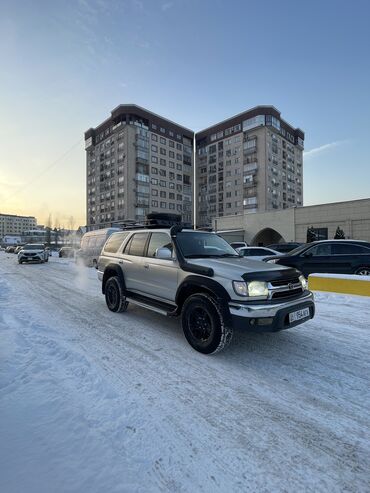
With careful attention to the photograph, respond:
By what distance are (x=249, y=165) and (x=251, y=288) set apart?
7048cm

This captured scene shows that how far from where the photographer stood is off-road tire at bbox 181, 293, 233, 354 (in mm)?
3766

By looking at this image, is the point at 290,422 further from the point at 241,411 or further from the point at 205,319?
the point at 205,319

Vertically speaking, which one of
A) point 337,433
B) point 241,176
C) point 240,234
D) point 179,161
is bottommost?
point 337,433

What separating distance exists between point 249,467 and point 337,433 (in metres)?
0.93

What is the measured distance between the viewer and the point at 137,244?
584 cm

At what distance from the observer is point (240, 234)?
4088 centimetres

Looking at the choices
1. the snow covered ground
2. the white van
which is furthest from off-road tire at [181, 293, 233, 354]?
the white van

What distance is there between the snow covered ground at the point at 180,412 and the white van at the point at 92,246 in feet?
34.8

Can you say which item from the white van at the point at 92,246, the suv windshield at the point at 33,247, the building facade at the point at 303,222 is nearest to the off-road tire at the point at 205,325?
the white van at the point at 92,246

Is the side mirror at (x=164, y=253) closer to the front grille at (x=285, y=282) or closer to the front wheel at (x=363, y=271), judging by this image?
the front grille at (x=285, y=282)

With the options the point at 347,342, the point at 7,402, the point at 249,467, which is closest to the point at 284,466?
the point at 249,467

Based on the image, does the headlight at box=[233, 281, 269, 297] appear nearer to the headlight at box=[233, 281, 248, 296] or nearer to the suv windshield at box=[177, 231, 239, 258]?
the headlight at box=[233, 281, 248, 296]

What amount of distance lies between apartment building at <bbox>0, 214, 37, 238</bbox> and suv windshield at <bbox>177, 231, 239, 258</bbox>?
17901 centimetres

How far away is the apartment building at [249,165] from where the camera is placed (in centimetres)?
6731
